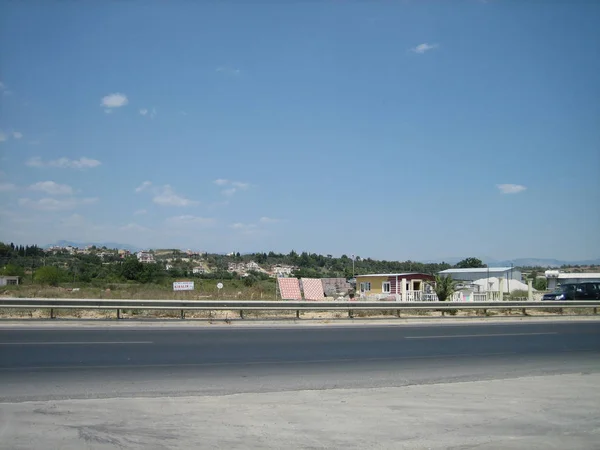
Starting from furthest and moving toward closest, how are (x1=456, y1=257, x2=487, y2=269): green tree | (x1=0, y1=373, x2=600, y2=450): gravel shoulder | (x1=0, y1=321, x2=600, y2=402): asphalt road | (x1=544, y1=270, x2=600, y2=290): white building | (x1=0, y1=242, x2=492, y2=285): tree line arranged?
(x1=456, y1=257, x2=487, y2=269): green tree
(x1=544, y1=270, x2=600, y2=290): white building
(x1=0, y1=242, x2=492, y2=285): tree line
(x1=0, y1=321, x2=600, y2=402): asphalt road
(x1=0, y1=373, x2=600, y2=450): gravel shoulder

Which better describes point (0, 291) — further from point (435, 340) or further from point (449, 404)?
point (449, 404)

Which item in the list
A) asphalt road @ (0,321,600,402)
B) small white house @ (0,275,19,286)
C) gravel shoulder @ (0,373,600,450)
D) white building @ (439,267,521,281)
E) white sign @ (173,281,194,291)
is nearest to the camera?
gravel shoulder @ (0,373,600,450)

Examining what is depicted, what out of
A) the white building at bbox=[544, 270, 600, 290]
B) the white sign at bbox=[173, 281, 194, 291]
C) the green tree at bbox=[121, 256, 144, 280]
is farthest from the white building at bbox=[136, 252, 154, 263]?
the white building at bbox=[544, 270, 600, 290]

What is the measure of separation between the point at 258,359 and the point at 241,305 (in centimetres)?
1034

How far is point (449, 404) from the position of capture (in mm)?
9172

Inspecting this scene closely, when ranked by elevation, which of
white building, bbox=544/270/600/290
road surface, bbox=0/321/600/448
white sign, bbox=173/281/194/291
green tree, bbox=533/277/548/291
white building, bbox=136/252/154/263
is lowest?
green tree, bbox=533/277/548/291

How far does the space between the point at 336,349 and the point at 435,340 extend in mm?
4364

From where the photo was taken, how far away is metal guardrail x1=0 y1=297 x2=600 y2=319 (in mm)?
21938

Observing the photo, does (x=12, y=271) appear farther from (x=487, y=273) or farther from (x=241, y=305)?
(x=487, y=273)

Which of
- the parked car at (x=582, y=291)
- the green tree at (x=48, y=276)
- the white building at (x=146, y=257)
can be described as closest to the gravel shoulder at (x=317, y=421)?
the parked car at (x=582, y=291)

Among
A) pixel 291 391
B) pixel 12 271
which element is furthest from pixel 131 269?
pixel 291 391

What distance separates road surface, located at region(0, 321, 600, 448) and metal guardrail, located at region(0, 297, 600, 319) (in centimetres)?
339

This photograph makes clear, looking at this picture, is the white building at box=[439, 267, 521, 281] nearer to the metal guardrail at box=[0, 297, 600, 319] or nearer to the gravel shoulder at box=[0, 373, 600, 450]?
the metal guardrail at box=[0, 297, 600, 319]

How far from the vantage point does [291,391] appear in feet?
33.6
